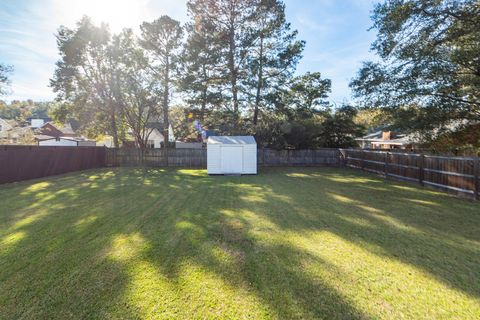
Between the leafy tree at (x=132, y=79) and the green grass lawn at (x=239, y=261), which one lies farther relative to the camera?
the leafy tree at (x=132, y=79)

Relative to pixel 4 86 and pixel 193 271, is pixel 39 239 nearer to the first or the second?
pixel 193 271

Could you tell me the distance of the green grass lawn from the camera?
1.97 meters

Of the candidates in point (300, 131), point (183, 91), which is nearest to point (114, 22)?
point (183, 91)

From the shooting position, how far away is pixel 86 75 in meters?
15.5

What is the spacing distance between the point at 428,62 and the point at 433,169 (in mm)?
3817

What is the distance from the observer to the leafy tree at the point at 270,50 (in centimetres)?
1477

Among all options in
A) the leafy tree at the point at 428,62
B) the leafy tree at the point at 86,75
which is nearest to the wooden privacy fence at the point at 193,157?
the leafy tree at the point at 86,75

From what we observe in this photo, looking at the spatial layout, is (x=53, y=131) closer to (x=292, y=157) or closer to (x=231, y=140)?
(x=231, y=140)

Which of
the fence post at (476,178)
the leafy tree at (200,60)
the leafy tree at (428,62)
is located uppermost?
the leafy tree at (200,60)

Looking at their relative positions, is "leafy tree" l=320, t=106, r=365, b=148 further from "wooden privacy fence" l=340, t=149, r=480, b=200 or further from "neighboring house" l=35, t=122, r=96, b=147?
"neighboring house" l=35, t=122, r=96, b=147

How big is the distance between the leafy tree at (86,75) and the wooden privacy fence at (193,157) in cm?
248

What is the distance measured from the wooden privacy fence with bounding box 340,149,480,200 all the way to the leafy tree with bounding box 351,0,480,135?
1581 mm

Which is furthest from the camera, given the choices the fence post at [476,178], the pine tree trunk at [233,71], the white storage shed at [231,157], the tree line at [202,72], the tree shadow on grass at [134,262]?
the pine tree trunk at [233,71]

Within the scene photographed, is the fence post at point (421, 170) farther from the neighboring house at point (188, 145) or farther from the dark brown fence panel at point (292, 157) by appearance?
the neighboring house at point (188, 145)
